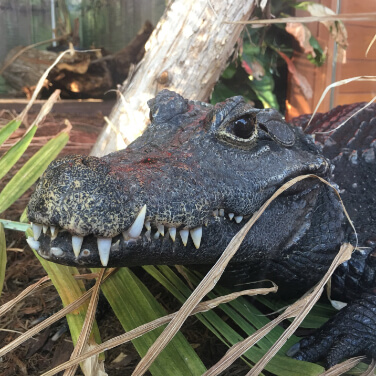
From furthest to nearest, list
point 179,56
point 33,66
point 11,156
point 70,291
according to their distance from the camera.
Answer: point 33,66 < point 179,56 < point 11,156 < point 70,291

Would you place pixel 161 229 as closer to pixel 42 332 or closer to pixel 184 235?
pixel 184 235

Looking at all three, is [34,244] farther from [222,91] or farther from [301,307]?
[222,91]

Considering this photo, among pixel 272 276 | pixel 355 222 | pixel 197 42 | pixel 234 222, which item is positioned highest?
pixel 197 42

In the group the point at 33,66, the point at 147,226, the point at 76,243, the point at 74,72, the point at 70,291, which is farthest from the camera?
the point at 74,72

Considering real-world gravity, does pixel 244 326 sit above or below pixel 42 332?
above

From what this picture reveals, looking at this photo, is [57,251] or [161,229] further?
[161,229]

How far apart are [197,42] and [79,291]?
2.06 meters

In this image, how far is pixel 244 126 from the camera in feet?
5.88

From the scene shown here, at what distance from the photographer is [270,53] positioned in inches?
222

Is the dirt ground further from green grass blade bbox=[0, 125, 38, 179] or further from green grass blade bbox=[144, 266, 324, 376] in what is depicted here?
green grass blade bbox=[0, 125, 38, 179]

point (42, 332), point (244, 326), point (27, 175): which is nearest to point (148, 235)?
point (244, 326)

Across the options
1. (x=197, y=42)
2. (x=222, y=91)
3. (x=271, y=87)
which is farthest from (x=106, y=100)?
(x=197, y=42)

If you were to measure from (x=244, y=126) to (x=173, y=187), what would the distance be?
0.59m

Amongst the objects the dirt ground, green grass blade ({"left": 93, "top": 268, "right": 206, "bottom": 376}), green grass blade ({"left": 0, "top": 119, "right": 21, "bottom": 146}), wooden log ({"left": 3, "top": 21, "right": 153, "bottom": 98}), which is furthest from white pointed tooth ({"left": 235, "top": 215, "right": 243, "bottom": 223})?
wooden log ({"left": 3, "top": 21, "right": 153, "bottom": 98})
